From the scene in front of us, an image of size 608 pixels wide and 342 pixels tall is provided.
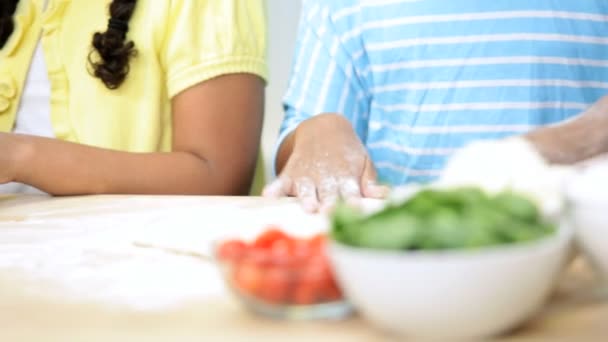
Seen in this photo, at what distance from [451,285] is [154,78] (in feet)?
3.79

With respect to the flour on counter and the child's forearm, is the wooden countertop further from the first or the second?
the child's forearm

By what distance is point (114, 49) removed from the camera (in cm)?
157

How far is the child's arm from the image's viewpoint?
55.9 inches

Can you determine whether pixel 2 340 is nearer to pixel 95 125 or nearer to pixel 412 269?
pixel 412 269

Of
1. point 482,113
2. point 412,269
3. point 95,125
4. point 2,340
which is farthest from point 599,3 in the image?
point 2,340

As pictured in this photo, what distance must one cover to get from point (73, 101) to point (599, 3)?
3.10 feet

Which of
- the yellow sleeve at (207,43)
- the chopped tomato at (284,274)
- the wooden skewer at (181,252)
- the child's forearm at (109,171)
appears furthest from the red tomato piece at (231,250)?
the yellow sleeve at (207,43)

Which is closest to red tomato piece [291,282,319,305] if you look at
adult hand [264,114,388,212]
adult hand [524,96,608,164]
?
adult hand [524,96,608,164]

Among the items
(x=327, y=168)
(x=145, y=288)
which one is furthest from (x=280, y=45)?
(x=145, y=288)

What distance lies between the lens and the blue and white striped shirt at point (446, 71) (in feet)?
4.66

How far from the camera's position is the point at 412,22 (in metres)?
1.47

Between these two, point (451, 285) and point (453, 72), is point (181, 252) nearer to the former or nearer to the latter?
point (451, 285)

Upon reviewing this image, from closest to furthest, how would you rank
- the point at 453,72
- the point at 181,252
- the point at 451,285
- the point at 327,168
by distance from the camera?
the point at 451,285 → the point at 181,252 → the point at 327,168 → the point at 453,72

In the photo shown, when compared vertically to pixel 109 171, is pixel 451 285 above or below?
above
